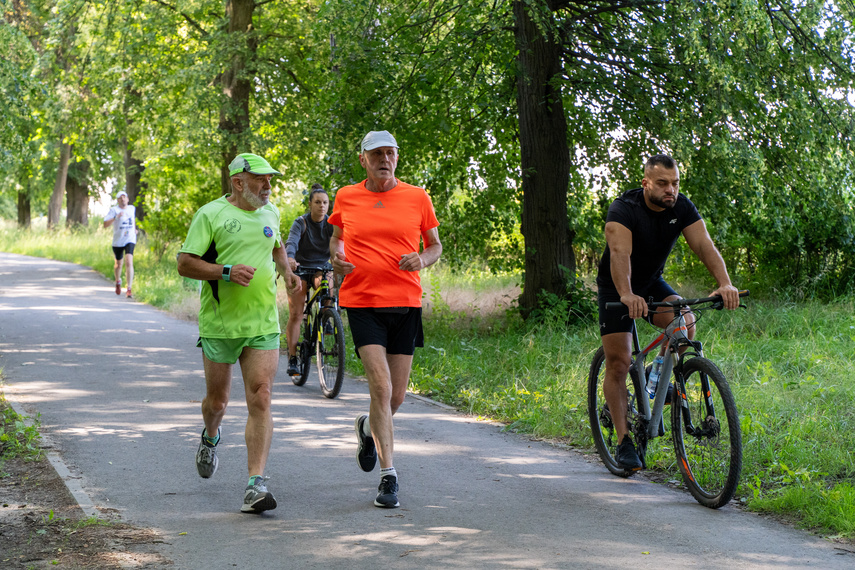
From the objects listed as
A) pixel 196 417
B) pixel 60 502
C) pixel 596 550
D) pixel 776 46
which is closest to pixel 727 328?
pixel 776 46

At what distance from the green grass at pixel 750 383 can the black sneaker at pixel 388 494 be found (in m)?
2.06

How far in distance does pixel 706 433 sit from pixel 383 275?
7.23ft

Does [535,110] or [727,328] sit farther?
[535,110]

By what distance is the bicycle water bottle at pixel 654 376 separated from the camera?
6.16 m

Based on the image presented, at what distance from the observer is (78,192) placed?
143 feet

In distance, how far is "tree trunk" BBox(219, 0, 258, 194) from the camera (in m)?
20.3

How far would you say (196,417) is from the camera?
838cm

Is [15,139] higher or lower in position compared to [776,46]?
lower

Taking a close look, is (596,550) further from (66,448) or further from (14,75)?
(14,75)

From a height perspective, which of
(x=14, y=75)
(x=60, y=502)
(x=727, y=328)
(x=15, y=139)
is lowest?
(x=60, y=502)

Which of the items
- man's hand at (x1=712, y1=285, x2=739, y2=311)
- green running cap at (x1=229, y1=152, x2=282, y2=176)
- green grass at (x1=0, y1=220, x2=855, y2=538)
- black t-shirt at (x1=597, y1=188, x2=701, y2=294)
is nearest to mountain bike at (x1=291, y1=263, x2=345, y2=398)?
green grass at (x1=0, y1=220, x2=855, y2=538)

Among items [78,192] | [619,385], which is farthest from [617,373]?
[78,192]

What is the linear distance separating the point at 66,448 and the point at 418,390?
12.9 ft

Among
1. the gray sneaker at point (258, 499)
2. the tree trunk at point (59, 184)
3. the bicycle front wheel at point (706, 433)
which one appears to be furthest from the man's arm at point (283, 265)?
the tree trunk at point (59, 184)
